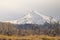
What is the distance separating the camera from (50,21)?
3.06 m

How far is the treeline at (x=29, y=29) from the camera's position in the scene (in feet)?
9.76

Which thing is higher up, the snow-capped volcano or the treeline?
the snow-capped volcano

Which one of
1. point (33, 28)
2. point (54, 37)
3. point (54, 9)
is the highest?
point (54, 9)

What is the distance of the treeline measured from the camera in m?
2.98

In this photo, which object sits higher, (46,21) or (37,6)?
(37,6)

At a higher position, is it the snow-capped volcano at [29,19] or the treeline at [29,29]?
the snow-capped volcano at [29,19]

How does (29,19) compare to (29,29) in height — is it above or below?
above

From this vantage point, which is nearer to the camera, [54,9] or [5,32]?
[5,32]

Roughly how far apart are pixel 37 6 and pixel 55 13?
44 centimetres

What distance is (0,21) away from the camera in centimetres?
302

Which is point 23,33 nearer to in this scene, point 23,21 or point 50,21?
point 23,21

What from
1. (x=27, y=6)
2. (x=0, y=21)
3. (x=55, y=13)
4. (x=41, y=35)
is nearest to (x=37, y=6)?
(x=27, y=6)

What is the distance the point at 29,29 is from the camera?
9.93 ft

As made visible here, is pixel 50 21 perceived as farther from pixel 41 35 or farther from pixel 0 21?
pixel 0 21
